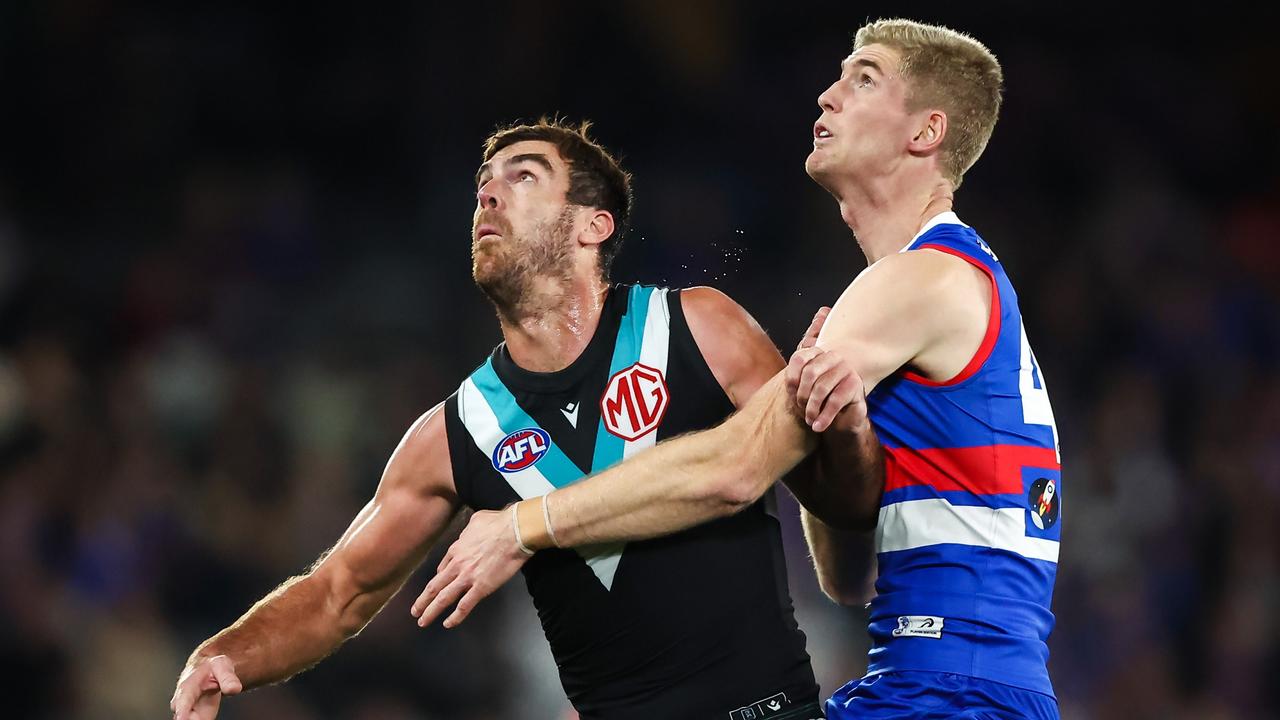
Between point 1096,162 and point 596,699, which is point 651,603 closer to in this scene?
Answer: point 596,699

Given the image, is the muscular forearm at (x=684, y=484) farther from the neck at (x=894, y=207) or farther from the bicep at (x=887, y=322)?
the neck at (x=894, y=207)

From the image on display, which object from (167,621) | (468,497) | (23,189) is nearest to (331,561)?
(468,497)

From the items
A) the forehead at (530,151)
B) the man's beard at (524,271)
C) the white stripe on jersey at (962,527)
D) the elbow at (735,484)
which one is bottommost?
the white stripe on jersey at (962,527)

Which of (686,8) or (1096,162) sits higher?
(686,8)

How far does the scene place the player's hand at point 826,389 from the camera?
3555 mm

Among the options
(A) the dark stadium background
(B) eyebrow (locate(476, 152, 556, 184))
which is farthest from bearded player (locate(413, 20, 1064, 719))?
(A) the dark stadium background

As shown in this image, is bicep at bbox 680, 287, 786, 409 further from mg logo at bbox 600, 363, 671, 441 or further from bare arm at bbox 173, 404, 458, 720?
bare arm at bbox 173, 404, 458, 720

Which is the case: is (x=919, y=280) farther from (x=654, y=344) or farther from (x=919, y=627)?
(x=654, y=344)

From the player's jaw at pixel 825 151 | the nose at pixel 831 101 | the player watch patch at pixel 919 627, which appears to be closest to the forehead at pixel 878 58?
the nose at pixel 831 101

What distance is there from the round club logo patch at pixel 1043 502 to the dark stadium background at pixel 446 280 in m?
A: 4.73

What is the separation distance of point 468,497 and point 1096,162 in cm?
820

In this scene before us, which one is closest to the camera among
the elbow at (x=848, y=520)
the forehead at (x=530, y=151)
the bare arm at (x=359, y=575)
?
the elbow at (x=848, y=520)

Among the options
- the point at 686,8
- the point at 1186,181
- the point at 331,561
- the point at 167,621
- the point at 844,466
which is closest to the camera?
the point at 844,466

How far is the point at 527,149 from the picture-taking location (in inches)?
196
